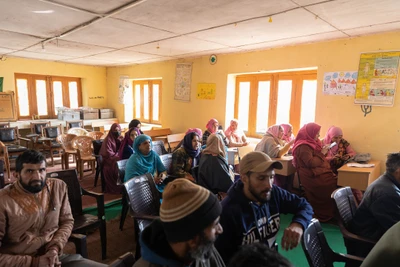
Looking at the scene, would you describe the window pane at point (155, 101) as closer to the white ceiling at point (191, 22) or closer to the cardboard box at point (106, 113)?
the cardboard box at point (106, 113)

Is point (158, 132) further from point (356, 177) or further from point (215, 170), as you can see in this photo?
point (356, 177)

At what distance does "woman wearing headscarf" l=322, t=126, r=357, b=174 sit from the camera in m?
3.37

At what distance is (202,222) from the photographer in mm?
867

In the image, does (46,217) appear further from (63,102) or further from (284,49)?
(63,102)

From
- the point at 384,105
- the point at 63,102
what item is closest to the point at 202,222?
the point at 384,105

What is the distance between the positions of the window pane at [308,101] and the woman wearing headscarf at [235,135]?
3.57ft

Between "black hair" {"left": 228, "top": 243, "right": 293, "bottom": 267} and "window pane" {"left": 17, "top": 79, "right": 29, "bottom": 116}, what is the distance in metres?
7.31

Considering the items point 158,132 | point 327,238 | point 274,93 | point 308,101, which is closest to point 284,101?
point 274,93

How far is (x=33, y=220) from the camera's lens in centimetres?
150

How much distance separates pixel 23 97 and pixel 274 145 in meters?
6.21

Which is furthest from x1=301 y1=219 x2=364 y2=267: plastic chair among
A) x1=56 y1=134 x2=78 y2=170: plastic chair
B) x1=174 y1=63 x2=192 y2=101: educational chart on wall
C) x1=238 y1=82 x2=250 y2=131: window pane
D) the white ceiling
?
x1=56 y1=134 x2=78 y2=170: plastic chair

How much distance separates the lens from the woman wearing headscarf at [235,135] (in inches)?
184

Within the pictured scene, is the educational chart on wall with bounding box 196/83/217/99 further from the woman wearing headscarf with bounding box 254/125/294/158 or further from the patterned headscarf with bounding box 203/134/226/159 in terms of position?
the patterned headscarf with bounding box 203/134/226/159

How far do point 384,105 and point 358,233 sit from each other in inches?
82.3
